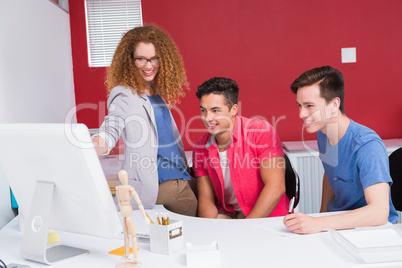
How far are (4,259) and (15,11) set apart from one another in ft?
5.34

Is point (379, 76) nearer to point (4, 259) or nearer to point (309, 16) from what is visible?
point (309, 16)

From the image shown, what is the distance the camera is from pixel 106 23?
146 inches

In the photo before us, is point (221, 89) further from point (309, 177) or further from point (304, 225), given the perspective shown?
point (309, 177)

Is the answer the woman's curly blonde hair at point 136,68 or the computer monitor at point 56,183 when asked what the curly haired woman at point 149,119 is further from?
the computer monitor at point 56,183

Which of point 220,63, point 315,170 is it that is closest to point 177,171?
point 315,170

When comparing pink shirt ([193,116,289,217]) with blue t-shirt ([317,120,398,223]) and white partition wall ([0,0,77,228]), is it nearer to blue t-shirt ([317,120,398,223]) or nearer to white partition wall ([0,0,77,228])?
blue t-shirt ([317,120,398,223])

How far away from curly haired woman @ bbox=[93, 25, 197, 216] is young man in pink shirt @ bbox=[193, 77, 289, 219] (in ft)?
0.36

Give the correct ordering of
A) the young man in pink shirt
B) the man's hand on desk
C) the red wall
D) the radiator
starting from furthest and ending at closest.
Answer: the red wall < the radiator < the young man in pink shirt < the man's hand on desk

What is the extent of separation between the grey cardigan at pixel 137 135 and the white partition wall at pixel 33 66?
21.0 inches

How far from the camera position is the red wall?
12.0ft

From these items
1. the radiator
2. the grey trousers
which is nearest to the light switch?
the radiator

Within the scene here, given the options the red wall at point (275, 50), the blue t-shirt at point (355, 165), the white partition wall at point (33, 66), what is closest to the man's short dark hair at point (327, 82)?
the blue t-shirt at point (355, 165)

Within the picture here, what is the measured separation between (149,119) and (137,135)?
103 mm

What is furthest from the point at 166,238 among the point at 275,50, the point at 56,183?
the point at 275,50
